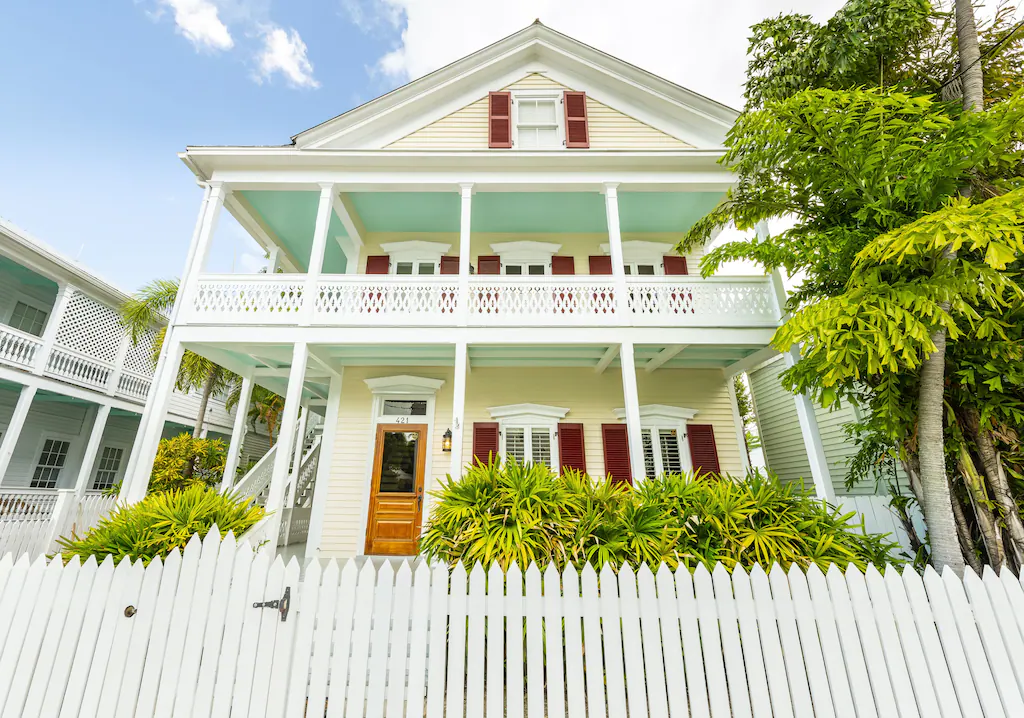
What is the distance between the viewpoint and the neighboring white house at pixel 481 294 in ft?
22.7

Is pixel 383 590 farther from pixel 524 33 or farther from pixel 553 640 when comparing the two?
pixel 524 33

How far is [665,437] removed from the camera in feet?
28.4

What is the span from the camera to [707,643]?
91.7 inches

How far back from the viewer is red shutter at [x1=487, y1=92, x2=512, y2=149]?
8.77 meters

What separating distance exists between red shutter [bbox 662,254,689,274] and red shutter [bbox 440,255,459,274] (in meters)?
4.97

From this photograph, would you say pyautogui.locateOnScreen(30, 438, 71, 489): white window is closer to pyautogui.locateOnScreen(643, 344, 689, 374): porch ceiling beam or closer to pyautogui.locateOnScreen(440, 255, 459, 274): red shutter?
pyautogui.locateOnScreen(440, 255, 459, 274): red shutter

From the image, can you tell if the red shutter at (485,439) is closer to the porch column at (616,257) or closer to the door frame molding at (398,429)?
the door frame molding at (398,429)

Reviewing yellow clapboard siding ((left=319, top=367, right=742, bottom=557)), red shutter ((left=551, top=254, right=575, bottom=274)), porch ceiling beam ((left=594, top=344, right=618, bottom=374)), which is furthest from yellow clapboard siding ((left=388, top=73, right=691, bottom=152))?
yellow clapboard siding ((left=319, top=367, right=742, bottom=557))

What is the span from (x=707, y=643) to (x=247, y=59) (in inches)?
914

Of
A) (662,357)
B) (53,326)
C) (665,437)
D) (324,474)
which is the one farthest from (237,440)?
(665,437)

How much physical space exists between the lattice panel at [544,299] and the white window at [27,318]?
14.3m

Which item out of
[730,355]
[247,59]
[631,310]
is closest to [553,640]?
[631,310]

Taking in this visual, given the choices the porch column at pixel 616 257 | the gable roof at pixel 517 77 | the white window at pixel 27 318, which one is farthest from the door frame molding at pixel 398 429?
the white window at pixel 27 318

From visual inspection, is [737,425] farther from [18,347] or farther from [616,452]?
[18,347]
